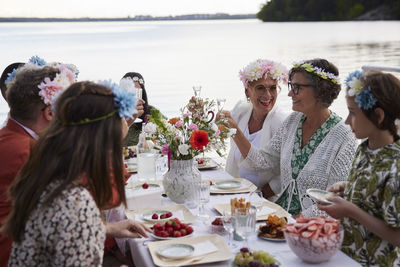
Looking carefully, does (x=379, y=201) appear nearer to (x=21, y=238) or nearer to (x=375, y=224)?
(x=375, y=224)

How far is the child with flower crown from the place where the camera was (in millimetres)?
2281

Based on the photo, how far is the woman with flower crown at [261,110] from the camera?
416 centimetres

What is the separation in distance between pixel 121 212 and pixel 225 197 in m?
0.69

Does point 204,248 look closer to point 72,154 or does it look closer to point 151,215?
point 151,215

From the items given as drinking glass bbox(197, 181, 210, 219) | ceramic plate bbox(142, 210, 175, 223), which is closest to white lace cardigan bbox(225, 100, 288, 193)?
drinking glass bbox(197, 181, 210, 219)

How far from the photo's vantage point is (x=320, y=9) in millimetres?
69812

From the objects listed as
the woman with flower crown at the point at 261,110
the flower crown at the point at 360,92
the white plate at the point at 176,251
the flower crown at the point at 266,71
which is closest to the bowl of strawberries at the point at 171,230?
the white plate at the point at 176,251

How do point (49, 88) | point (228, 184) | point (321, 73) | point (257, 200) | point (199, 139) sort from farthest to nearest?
point (321, 73), point (228, 184), point (199, 139), point (257, 200), point (49, 88)

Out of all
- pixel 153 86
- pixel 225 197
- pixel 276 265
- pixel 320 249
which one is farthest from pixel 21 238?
pixel 153 86

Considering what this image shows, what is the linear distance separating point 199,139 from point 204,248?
2.62 feet

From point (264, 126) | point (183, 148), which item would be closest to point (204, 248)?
point (183, 148)

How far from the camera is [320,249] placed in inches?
79.2

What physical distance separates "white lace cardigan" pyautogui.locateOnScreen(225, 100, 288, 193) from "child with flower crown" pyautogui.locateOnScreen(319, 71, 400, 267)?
1503 mm

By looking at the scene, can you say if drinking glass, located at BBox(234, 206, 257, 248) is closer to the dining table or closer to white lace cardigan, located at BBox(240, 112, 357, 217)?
the dining table
